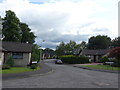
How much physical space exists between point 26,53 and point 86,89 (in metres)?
21.0

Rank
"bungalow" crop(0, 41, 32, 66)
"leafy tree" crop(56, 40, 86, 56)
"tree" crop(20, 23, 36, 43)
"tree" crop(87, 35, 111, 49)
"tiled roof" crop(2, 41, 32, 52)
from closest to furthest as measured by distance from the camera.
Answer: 1. "bungalow" crop(0, 41, 32, 66)
2. "tiled roof" crop(2, 41, 32, 52)
3. "tree" crop(20, 23, 36, 43)
4. "leafy tree" crop(56, 40, 86, 56)
5. "tree" crop(87, 35, 111, 49)

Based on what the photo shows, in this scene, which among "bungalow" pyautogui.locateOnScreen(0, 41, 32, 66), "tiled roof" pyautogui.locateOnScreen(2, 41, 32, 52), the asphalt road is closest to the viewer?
the asphalt road

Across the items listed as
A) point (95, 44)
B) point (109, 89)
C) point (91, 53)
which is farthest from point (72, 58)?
point (95, 44)

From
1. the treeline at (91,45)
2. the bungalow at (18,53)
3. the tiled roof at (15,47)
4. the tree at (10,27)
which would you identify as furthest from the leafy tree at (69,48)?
the bungalow at (18,53)

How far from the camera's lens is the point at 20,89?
27.7ft

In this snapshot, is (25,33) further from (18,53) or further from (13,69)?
(13,69)

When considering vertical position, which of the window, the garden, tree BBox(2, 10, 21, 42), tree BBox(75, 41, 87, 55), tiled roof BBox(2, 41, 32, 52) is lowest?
the garden

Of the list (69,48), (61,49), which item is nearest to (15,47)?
(69,48)

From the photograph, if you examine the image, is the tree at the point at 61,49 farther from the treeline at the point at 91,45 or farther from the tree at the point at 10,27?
the tree at the point at 10,27

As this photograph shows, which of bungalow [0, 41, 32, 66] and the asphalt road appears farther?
bungalow [0, 41, 32, 66]

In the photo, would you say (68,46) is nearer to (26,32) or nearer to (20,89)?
(26,32)

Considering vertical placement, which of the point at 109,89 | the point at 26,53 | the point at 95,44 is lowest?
the point at 109,89

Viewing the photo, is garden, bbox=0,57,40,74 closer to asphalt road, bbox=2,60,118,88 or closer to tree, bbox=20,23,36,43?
asphalt road, bbox=2,60,118,88

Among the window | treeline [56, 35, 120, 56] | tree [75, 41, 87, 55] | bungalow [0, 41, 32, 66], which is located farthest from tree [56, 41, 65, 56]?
the window
